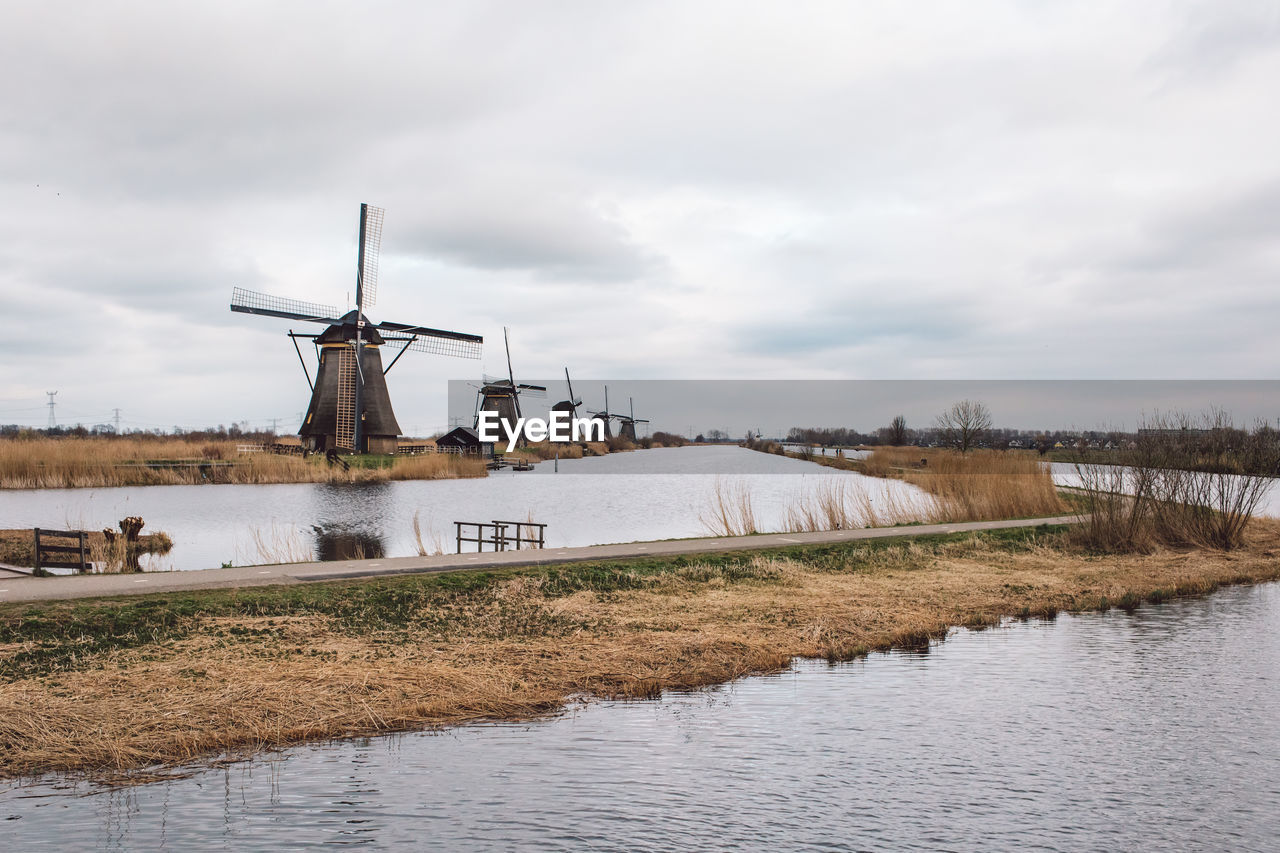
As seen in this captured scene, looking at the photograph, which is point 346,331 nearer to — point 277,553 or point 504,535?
point 504,535

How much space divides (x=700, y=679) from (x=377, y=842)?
434 cm

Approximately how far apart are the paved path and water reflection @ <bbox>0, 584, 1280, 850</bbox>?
6149 millimetres

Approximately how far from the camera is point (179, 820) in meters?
6.08

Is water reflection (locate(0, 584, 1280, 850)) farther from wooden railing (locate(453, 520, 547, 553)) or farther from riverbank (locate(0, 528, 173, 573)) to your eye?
riverbank (locate(0, 528, 173, 573))

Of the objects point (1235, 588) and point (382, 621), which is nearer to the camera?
point (382, 621)

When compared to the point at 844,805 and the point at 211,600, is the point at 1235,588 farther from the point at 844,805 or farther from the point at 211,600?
the point at 211,600

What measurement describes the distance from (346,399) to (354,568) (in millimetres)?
44561

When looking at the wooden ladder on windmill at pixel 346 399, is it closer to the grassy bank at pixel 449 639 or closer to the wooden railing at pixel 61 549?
the wooden railing at pixel 61 549

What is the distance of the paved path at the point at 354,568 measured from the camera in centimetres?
1203

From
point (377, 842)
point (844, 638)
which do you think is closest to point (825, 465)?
point (844, 638)

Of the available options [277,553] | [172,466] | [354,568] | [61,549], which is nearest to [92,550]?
[61,549]

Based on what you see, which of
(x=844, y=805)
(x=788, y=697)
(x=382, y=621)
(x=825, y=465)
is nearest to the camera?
(x=844, y=805)

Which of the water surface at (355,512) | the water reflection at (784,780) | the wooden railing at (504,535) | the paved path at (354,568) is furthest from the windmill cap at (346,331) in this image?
the water reflection at (784,780)

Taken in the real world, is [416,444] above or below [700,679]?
above
